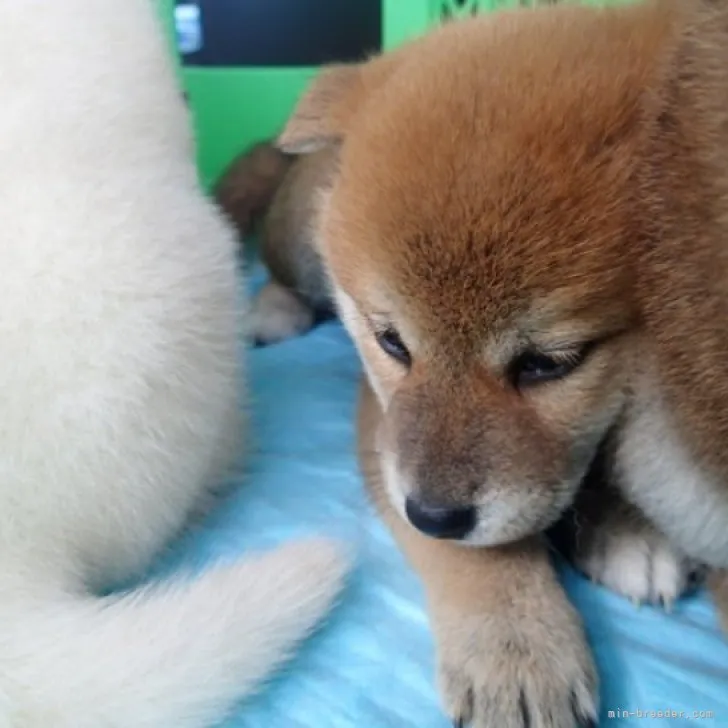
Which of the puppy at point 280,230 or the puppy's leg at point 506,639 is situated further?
the puppy at point 280,230

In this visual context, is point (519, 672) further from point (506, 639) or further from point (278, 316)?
point (278, 316)

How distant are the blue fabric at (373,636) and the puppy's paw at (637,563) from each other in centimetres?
2

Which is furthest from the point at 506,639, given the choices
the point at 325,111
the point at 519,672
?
the point at 325,111

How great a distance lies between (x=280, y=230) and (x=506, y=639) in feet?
3.36

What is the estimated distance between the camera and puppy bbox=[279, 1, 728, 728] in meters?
0.85

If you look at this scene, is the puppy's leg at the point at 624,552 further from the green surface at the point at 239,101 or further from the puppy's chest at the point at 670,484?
the green surface at the point at 239,101

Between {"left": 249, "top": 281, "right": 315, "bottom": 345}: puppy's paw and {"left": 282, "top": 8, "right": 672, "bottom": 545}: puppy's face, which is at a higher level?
{"left": 282, "top": 8, "right": 672, "bottom": 545}: puppy's face

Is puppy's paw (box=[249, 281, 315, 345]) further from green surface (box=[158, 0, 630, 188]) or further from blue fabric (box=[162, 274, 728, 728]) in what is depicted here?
green surface (box=[158, 0, 630, 188])

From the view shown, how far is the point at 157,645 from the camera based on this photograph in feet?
2.73

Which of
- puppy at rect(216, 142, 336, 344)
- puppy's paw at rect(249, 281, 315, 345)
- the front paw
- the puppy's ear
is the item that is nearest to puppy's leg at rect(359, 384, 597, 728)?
the front paw

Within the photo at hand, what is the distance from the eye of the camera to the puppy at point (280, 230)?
1643 mm

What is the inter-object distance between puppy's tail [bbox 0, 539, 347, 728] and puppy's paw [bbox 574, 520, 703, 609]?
1.05 ft

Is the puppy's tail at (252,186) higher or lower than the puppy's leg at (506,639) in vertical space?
lower

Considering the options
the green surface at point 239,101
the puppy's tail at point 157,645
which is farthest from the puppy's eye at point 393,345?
the green surface at point 239,101
